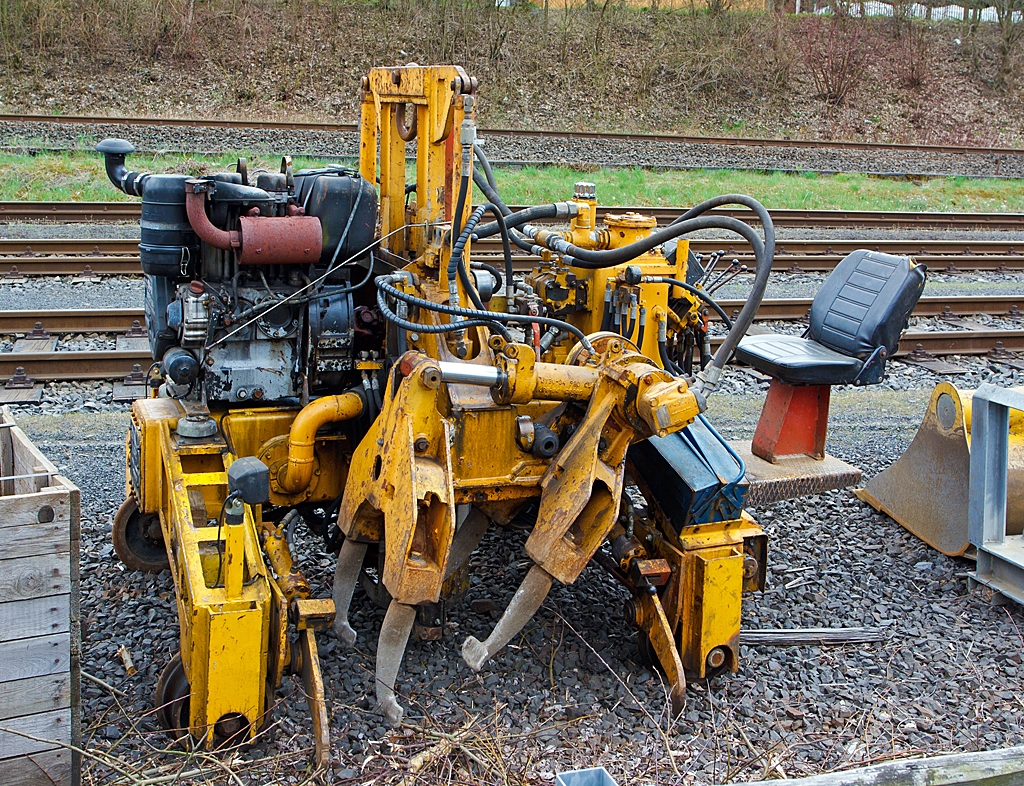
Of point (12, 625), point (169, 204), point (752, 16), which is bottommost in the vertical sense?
point (12, 625)

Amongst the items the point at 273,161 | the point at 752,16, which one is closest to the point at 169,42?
the point at 273,161

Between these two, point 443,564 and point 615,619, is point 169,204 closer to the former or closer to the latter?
point 443,564

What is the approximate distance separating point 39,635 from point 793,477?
4.48 metres

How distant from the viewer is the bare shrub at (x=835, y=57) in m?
26.0

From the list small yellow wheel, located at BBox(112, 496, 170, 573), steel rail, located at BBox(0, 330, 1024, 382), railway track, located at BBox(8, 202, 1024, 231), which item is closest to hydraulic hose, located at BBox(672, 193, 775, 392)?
small yellow wheel, located at BBox(112, 496, 170, 573)

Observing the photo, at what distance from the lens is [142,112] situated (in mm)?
19969

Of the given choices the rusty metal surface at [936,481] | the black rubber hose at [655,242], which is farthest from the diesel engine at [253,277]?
the rusty metal surface at [936,481]

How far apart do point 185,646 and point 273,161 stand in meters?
13.2

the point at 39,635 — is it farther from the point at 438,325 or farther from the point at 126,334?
the point at 126,334

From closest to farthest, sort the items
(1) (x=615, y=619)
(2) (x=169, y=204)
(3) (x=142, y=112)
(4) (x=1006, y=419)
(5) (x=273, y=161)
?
(2) (x=169, y=204), (1) (x=615, y=619), (4) (x=1006, y=419), (5) (x=273, y=161), (3) (x=142, y=112)

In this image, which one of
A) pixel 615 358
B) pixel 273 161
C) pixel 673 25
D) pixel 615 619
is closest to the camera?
pixel 615 358

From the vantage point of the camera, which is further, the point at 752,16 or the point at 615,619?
the point at 752,16

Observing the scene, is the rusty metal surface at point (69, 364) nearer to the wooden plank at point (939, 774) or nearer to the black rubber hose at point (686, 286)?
the black rubber hose at point (686, 286)

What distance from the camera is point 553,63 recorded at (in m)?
24.3
